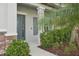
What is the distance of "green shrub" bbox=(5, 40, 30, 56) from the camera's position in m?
5.23

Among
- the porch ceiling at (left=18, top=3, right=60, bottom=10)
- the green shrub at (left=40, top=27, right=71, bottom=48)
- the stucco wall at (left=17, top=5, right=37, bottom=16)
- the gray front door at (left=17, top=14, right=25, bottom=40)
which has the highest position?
the porch ceiling at (left=18, top=3, right=60, bottom=10)

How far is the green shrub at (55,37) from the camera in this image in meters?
5.35

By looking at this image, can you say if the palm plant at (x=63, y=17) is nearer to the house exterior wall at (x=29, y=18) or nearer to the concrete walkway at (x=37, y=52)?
the house exterior wall at (x=29, y=18)

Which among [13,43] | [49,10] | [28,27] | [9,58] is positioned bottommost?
[9,58]

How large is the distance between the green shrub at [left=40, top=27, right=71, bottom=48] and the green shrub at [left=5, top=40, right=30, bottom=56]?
455 millimetres

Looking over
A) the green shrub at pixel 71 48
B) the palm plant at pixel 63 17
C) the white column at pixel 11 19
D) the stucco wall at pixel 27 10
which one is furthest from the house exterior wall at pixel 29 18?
the green shrub at pixel 71 48

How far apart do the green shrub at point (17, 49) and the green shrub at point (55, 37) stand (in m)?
0.45

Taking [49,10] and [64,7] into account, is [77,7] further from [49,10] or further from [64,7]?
[49,10]

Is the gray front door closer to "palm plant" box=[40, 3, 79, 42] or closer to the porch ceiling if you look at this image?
the porch ceiling

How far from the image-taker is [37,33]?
5.40 m

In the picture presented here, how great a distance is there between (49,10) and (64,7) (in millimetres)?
369

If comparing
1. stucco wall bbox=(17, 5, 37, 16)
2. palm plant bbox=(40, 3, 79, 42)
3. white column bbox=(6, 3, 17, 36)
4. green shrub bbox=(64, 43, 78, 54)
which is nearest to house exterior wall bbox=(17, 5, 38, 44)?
stucco wall bbox=(17, 5, 37, 16)

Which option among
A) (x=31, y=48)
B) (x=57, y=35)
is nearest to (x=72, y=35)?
(x=57, y=35)

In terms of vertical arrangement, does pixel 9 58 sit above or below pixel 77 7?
below
